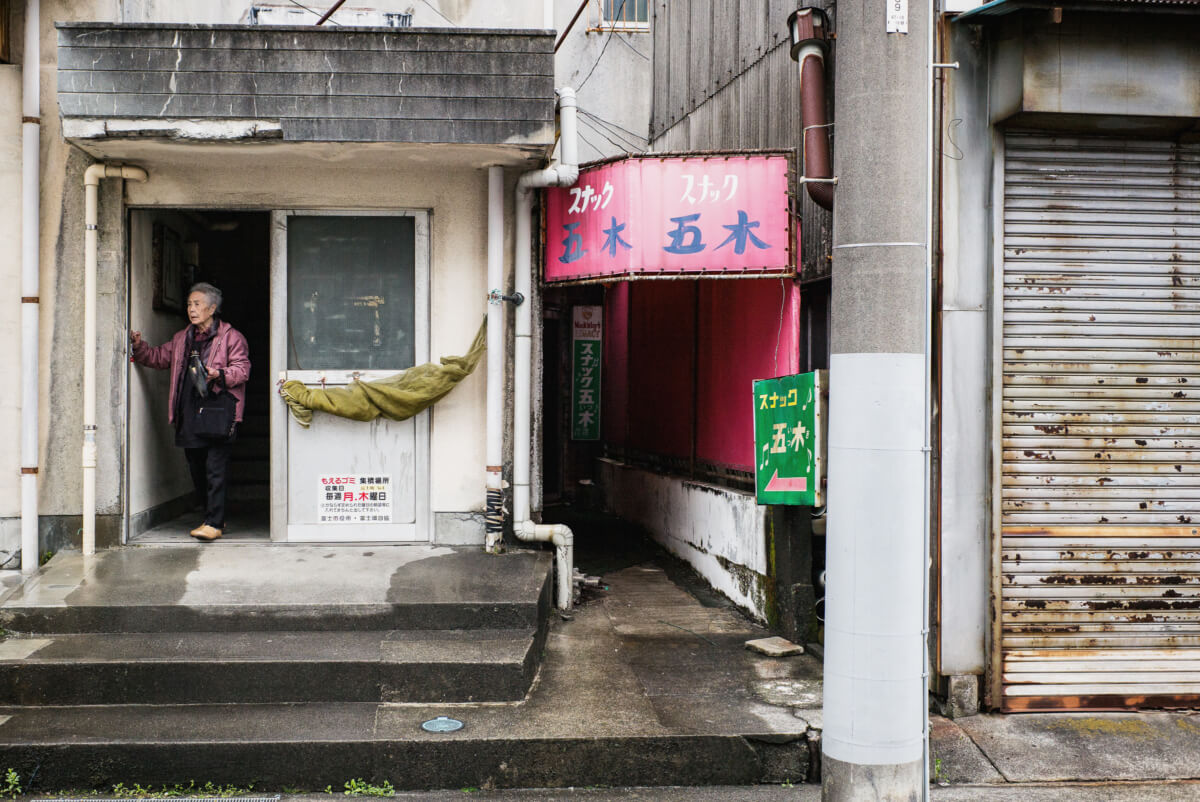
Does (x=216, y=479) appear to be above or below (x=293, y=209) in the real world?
below

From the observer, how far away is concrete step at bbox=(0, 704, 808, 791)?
5105mm

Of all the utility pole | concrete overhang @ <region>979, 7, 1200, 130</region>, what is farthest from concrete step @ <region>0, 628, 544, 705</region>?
concrete overhang @ <region>979, 7, 1200, 130</region>

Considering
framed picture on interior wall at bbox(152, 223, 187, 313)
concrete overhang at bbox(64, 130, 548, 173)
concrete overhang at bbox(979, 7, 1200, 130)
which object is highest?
concrete overhang at bbox(979, 7, 1200, 130)

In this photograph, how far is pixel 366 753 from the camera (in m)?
5.18

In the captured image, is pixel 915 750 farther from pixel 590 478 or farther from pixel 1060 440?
pixel 590 478

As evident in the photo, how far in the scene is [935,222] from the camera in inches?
245

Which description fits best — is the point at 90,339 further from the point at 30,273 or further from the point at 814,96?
the point at 814,96

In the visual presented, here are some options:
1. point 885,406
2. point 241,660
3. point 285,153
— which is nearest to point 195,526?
point 241,660

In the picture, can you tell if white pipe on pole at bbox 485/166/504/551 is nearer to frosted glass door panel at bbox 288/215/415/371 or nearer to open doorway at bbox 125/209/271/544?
frosted glass door panel at bbox 288/215/415/371

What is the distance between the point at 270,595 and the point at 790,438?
158 inches

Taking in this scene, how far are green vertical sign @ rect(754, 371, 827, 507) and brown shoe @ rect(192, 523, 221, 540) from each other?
4.74 m

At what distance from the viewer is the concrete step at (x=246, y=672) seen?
5.68m

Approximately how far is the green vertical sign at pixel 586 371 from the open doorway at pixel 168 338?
15.8 ft

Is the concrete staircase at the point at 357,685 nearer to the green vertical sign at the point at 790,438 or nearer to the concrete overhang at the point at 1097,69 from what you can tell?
the green vertical sign at the point at 790,438
